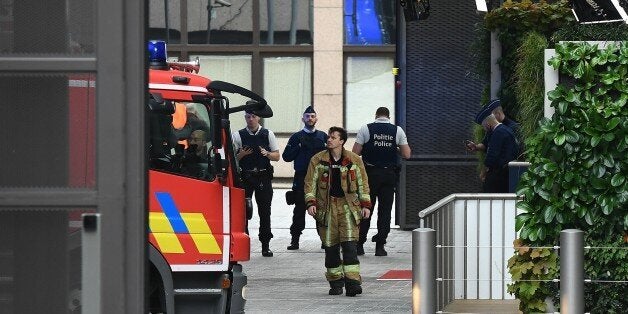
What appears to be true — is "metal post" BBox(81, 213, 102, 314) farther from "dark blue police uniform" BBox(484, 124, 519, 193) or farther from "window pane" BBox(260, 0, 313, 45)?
"window pane" BBox(260, 0, 313, 45)

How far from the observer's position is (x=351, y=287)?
1419cm

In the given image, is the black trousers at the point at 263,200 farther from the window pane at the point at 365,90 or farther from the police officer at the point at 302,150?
the window pane at the point at 365,90

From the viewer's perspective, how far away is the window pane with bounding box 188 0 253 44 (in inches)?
1253

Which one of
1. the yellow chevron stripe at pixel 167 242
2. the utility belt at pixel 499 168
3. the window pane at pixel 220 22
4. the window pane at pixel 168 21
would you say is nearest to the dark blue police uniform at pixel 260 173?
the utility belt at pixel 499 168

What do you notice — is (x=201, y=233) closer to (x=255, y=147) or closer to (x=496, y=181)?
(x=496, y=181)

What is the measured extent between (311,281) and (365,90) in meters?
16.8

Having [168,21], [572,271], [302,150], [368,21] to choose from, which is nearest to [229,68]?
[168,21]

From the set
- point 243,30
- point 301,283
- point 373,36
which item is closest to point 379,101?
point 373,36

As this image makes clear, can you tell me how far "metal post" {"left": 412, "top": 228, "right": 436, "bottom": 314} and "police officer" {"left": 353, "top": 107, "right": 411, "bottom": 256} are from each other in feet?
31.4

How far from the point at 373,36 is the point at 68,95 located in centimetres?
2927

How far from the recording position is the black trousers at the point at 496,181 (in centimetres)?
1656

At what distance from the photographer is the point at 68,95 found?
282cm

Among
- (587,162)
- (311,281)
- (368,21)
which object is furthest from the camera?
(368,21)

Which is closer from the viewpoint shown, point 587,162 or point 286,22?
point 587,162
